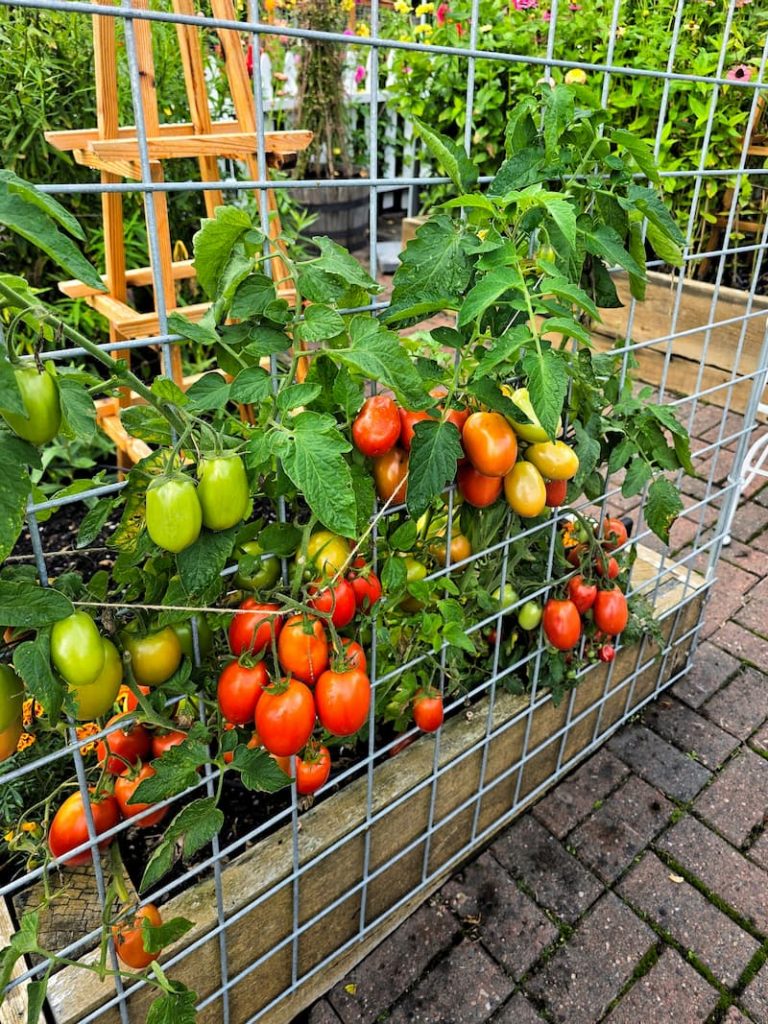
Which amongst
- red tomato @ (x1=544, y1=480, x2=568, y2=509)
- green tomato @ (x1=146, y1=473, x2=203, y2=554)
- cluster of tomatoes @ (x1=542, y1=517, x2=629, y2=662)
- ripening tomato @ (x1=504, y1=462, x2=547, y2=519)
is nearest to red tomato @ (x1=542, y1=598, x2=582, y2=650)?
cluster of tomatoes @ (x1=542, y1=517, x2=629, y2=662)

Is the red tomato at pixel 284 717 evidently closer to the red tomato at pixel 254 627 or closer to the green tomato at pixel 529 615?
the red tomato at pixel 254 627

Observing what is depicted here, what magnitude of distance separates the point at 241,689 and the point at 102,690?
0.58ft

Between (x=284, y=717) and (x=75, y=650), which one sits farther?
(x=284, y=717)

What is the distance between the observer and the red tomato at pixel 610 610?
1.47 meters

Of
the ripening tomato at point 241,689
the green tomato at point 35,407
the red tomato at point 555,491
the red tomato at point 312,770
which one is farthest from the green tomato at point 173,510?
the red tomato at point 555,491

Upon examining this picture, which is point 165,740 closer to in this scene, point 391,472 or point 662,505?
point 391,472

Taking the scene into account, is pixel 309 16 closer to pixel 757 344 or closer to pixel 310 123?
pixel 310 123

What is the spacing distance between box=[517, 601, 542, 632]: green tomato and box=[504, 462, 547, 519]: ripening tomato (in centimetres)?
40

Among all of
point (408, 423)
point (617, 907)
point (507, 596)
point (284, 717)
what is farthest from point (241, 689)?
point (617, 907)

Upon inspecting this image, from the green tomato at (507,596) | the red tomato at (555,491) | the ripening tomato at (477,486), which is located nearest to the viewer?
the ripening tomato at (477,486)

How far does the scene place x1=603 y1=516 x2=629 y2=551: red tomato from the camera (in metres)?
1.54

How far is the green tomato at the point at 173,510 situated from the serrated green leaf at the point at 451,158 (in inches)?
20.7

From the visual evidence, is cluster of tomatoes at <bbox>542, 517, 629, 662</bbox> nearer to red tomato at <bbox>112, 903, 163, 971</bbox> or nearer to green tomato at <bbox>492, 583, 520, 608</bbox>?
green tomato at <bbox>492, 583, 520, 608</bbox>

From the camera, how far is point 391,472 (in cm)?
98
